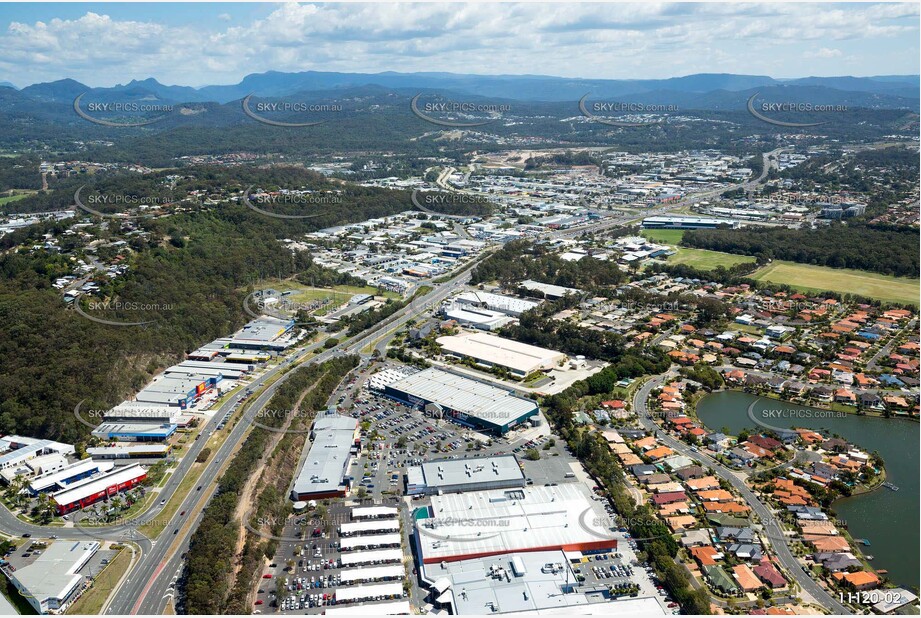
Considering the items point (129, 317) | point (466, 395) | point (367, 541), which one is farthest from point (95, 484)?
point (466, 395)

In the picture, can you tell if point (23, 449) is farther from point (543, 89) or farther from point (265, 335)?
point (543, 89)

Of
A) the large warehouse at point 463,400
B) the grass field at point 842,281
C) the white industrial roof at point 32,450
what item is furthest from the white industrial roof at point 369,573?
the grass field at point 842,281

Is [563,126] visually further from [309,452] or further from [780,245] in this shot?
[309,452]

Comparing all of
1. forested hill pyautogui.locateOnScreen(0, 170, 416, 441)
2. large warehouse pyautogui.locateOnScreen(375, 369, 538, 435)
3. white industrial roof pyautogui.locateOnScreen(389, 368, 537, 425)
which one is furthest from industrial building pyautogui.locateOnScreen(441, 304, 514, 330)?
forested hill pyautogui.locateOnScreen(0, 170, 416, 441)

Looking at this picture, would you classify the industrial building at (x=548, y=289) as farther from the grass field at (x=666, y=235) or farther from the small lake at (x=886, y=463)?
the grass field at (x=666, y=235)

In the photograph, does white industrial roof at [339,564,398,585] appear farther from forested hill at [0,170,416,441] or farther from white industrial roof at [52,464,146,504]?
forested hill at [0,170,416,441]

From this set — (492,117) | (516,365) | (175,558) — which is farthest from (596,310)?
(492,117)
